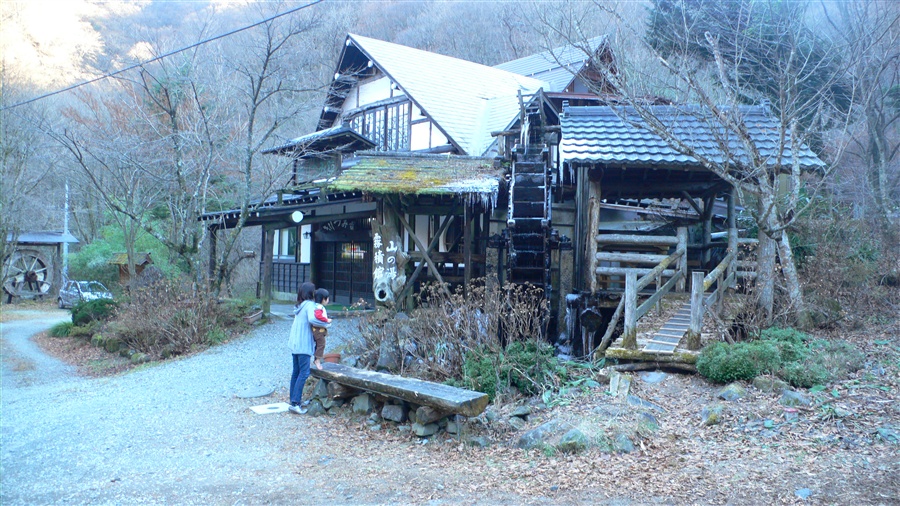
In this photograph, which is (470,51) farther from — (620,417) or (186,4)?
(620,417)

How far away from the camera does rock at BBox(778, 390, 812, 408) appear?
6355 millimetres

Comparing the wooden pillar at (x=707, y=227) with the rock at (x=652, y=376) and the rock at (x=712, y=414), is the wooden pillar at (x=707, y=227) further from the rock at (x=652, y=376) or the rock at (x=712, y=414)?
the rock at (x=712, y=414)

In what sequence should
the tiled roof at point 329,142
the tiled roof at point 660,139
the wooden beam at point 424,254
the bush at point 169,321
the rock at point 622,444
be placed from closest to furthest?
the rock at point 622,444
the tiled roof at point 660,139
the bush at point 169,321
the wooden beam at point 424,254
the tiled roof at point 329,142

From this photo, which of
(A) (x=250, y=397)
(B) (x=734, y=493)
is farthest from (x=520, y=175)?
(B) (x=734, y=493)

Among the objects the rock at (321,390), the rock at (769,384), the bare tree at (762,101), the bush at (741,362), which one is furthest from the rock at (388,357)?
the bare tree at (762,101)

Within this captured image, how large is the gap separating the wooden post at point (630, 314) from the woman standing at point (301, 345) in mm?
3983

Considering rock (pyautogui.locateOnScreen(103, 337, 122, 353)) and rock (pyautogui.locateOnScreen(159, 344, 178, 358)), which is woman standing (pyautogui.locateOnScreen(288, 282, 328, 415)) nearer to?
rock (pyautogui.locateOnScreen(159, 344, 178, 358))

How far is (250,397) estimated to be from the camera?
891cm

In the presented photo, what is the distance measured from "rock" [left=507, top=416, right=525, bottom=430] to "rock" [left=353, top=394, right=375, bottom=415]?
70.7 inches

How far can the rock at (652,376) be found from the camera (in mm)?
7668

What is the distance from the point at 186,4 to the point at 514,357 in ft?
76.1

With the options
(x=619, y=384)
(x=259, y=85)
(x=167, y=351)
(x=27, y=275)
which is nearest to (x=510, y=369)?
(x=619, y=384)

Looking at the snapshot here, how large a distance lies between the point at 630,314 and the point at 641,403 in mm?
1581

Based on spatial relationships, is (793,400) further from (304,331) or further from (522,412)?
(304,331)
